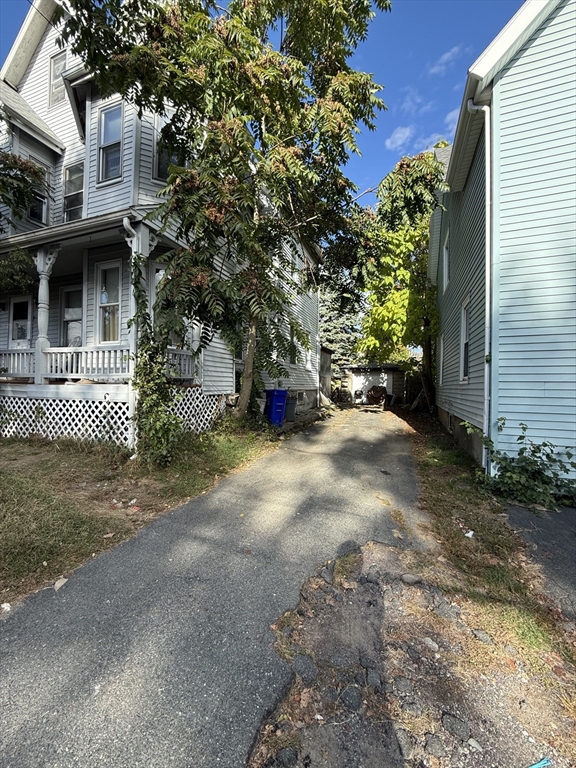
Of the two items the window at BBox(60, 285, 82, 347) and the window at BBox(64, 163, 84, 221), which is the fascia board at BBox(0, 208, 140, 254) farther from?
the window at BBox(64, 163, 84, 221)

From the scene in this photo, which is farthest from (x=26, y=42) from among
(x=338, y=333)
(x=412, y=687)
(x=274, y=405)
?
(x=338, y=333)

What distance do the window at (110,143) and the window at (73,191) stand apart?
149 cm

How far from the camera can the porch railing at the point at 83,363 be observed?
735 cm

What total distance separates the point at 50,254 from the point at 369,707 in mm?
9272

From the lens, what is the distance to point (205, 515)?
4281 millimetres

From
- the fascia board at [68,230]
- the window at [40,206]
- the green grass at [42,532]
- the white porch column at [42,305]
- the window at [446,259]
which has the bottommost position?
the green grass at [42,532]

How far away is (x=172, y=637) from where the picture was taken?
2285 millimetres

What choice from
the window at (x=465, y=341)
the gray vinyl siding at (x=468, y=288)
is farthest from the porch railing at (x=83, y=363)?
the window at (x=465, y=341)

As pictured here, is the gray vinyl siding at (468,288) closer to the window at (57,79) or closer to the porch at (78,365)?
the porch at (78,365)

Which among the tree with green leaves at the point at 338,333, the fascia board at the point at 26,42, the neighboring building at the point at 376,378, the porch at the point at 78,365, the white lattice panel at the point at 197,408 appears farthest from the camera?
the tree with green leaves at the point at 338,333

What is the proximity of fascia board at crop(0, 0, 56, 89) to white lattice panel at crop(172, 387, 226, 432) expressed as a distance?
39.0 feet

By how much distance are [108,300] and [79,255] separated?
4.69 feet

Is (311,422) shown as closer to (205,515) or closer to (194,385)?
(194,385)

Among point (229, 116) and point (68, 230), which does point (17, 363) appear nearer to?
point (68, 230)
